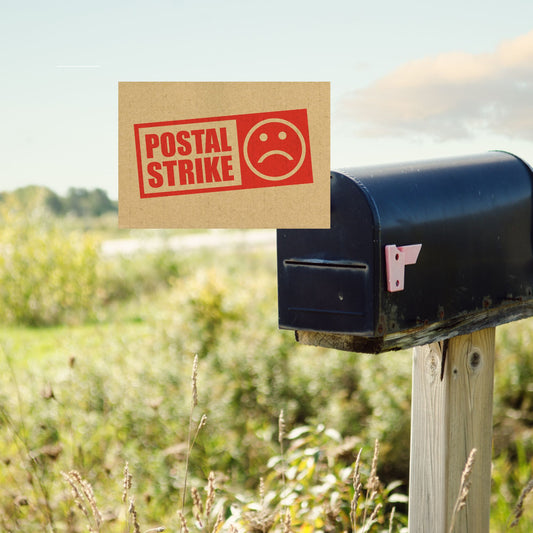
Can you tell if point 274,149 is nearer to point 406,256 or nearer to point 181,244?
point 406,256

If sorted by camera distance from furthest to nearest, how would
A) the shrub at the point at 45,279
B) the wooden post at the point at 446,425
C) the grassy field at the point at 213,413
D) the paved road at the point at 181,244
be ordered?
the paved road at the point at 181,244 < the shrub at the point at 45,279 < the grassy field at the point at 213,413 < the wooden post at the point at 446,425

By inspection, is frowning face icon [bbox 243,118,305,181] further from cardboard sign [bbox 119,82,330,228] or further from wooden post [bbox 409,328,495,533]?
wooden post [bbox 409,328,495,533]

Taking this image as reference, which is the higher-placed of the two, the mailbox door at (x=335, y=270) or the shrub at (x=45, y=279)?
the mailbox door at (x=335, y=270)

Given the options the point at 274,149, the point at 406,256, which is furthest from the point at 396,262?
the point at 274,149

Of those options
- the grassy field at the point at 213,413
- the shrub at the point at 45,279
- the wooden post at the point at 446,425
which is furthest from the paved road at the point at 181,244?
the wooden post at the point at 446,425

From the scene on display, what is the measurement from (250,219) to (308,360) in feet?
8.10

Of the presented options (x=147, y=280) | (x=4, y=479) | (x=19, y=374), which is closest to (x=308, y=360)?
(x=4, y=479)

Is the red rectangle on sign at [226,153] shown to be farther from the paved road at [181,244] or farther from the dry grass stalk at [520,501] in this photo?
the paved road at [181,244]

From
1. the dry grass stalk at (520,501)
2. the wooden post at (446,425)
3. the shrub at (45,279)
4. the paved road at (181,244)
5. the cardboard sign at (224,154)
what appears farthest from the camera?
the paved road at (181,244)

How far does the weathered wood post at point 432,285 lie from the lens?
1538mm

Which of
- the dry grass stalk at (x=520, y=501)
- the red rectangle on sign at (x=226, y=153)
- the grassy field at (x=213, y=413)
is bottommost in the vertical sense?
the grassy field at (x=213, y=413)

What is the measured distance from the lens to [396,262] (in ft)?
5.05

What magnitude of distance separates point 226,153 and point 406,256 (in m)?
0.47

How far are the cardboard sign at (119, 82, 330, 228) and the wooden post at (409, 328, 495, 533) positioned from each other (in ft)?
2.16
